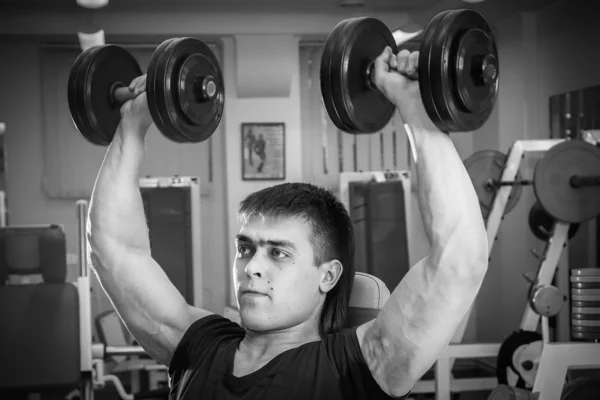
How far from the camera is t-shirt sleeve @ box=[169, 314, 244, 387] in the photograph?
49.5 inches

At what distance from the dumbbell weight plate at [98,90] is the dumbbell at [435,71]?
0.46m

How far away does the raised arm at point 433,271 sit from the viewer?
39.4 inches

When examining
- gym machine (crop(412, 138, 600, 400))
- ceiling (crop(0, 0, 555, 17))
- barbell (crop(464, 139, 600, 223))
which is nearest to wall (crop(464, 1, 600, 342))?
ceiling (crop(0, 0, 555, 17))

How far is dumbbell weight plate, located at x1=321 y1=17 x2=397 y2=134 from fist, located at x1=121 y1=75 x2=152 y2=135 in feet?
1.18

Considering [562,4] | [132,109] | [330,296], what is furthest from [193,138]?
[562,4]

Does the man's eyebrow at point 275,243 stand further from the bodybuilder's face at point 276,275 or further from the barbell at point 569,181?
the barbell at point 569,181

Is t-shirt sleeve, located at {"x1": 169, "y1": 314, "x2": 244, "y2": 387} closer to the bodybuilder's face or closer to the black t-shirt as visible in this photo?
the black t-shirt

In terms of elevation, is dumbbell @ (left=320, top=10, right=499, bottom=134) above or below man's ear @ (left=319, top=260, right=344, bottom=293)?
above

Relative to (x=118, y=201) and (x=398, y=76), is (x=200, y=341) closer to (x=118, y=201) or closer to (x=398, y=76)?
(x=118, y=201)

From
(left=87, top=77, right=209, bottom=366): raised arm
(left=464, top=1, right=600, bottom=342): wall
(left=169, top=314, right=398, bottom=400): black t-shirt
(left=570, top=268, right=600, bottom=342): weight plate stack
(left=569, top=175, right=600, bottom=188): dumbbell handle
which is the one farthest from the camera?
(left=464, top=1, right=600, bottom=342): wall

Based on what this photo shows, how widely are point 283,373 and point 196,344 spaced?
0.66ft

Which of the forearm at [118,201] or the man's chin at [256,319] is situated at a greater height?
the forearm at [118,201]

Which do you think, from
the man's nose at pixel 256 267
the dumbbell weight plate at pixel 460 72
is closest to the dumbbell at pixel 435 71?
the dumbbell weight plate at pixel 460 72

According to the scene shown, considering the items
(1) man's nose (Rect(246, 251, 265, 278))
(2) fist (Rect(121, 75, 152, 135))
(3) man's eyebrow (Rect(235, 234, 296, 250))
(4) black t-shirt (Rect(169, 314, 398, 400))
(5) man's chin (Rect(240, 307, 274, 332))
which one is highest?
(2) fist (Rect(121, 75, 152, 135))
